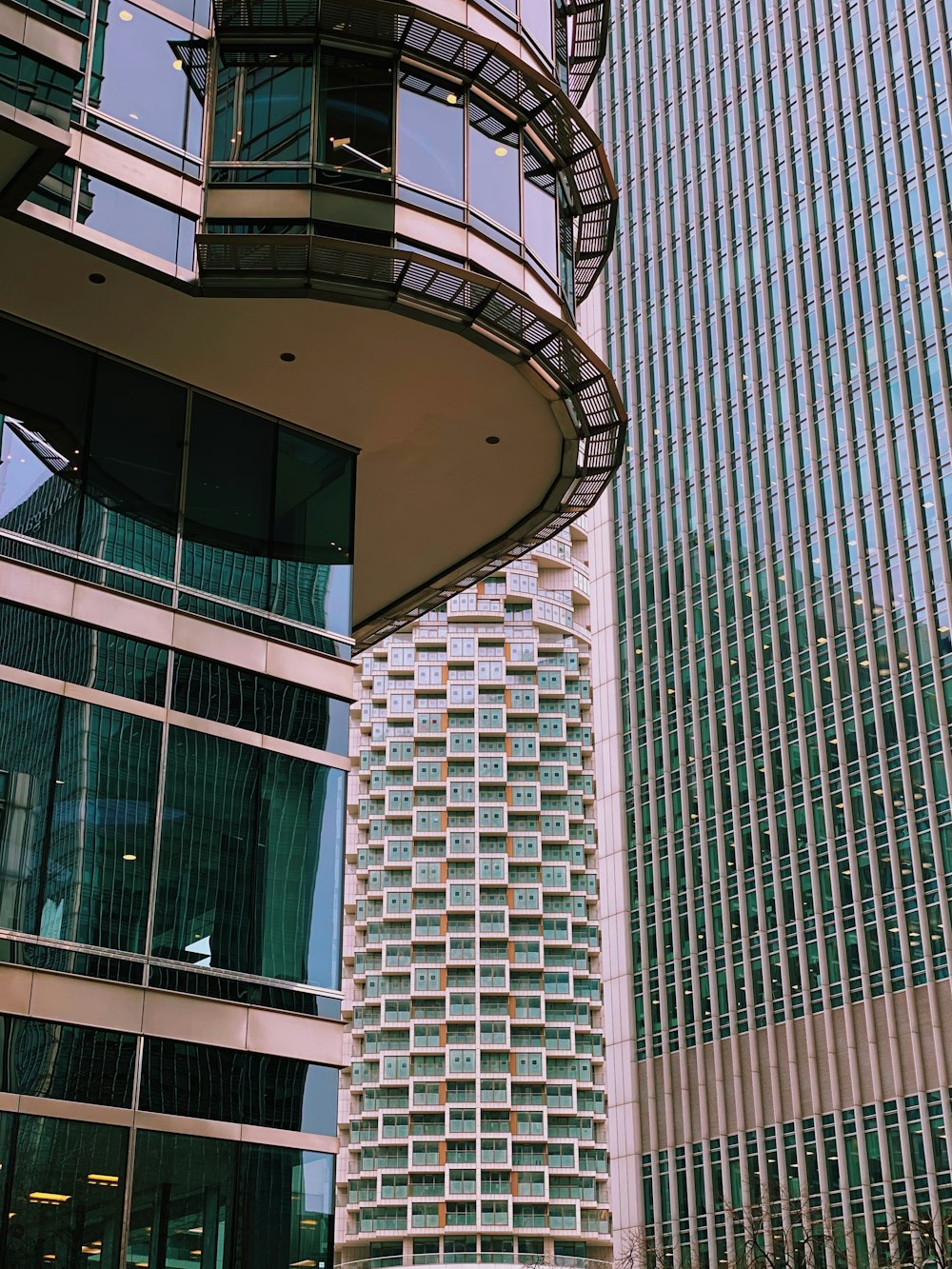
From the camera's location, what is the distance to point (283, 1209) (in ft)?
70.8

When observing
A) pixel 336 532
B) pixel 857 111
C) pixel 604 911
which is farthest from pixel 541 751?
Result: pixel 336 532

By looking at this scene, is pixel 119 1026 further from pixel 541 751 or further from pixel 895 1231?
pixel 541 751

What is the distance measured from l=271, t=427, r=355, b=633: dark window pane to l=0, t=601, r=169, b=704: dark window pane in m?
2.76

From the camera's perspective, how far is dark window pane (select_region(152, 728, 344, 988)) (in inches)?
874

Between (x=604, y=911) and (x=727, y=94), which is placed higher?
(x=727, y=94)

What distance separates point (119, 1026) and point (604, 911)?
76284 mm

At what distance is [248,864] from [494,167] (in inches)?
460

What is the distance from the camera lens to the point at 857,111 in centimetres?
8706

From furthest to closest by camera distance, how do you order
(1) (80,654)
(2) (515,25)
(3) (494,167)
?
1. (2) (515,25)
2. (3) (494,167)
3. (1) (80,654)

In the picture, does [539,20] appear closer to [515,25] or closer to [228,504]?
[515,25]

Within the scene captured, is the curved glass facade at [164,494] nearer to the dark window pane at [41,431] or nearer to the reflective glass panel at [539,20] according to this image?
the dark window pane at [41,431]

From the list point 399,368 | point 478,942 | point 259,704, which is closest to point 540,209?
point 399,368

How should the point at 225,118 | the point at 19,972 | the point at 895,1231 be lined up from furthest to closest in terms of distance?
1. the point at 895,1231
2. the point at 225,118
3. the point at 19,972

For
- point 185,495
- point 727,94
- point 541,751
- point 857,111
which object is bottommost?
point 185,495
